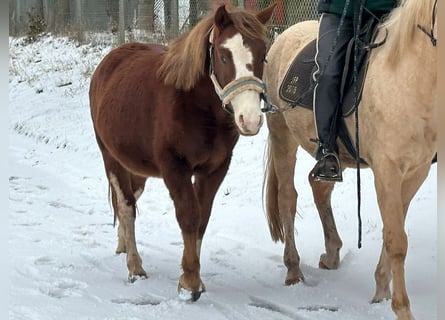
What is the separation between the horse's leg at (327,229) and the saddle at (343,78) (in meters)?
0.79

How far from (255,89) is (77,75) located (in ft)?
34.3

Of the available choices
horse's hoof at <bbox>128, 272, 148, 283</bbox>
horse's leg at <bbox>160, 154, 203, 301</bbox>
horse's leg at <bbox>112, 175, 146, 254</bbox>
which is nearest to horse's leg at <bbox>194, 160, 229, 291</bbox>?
horse's leg at <bbox>160, 154, 203, 301</bbox>

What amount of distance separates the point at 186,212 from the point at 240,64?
0.99m

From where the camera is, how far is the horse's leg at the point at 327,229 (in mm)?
4586

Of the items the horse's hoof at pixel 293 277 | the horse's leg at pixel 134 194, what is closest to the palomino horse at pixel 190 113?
the horse's leg at pixel 134 194

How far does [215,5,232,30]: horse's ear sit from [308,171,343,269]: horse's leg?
5.14 ft

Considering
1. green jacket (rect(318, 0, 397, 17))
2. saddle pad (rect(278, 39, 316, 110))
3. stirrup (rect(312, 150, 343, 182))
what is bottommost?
stirrup (rect(312, 150, 343, 182))

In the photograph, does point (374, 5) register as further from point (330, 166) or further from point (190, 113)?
point (190, 113)

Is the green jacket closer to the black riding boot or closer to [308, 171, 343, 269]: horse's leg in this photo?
the black riding boot

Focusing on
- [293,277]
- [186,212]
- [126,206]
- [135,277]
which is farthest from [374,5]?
[135,277]

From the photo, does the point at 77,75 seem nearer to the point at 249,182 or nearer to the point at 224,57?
the point at 249,182

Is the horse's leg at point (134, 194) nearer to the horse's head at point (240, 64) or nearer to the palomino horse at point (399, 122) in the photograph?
the horse's head at point (240, 64)

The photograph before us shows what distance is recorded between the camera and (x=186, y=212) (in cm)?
375

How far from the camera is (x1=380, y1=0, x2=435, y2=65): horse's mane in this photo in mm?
2898
